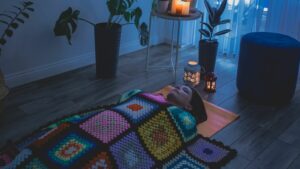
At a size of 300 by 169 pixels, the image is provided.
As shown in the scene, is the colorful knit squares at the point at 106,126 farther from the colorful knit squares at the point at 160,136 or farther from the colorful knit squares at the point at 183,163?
the colorful knit squares at the point at 183,163

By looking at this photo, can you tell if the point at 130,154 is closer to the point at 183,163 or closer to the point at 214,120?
the point at 183,163

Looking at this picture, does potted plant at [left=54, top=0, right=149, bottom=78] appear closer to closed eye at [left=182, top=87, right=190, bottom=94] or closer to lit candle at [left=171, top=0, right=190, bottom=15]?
lit candle at [left=171, top=0, right=190, bottom=15]

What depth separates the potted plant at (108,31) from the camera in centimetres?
258

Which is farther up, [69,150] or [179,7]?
[179,7]

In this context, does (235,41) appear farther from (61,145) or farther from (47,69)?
(61,145)

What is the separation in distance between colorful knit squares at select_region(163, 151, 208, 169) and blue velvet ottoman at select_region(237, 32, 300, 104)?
0.89 meters

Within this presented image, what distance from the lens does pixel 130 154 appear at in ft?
5.35

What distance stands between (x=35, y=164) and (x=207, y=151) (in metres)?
0.90

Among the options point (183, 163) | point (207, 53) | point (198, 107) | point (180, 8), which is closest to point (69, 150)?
point (183, 163)

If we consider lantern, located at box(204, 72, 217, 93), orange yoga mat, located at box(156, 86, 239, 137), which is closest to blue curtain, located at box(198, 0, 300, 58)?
lantern, located at box(204, 72, 217, 93)

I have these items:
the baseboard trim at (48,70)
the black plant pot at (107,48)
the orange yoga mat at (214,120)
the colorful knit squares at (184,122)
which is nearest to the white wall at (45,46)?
the baseboard trim at (48,70)

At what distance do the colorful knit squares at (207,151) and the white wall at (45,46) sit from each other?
1439 mm

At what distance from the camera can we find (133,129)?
1.67 m

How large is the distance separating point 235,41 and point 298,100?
0.92 meters
